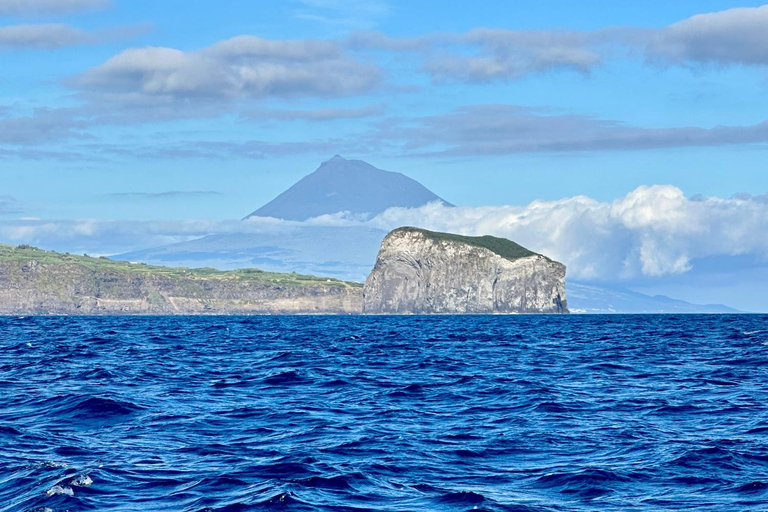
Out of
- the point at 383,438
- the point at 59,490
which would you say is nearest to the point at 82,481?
the point at 59,490

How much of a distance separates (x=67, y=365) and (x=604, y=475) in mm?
41651

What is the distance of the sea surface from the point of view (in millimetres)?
21562

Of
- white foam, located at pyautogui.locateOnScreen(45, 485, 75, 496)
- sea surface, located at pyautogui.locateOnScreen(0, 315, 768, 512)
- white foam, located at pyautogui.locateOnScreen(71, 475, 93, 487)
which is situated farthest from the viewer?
white foam, located at pyautogui.locateOnScreen(71, 475, 93, 487)

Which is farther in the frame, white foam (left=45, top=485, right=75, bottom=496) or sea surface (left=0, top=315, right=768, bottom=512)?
sea surface (left=0, top=315, right=768, bottom=512)

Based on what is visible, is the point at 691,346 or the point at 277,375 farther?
the point at 691,346

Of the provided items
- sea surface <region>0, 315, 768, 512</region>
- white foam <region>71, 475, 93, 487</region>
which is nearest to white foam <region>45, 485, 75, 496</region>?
sea surface <region>0, 315, 768, 512</region>

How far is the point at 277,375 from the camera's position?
4984cm

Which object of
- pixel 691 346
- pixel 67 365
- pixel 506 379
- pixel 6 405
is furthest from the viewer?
pixel 691 346

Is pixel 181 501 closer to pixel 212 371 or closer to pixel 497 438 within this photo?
pixel 497 438

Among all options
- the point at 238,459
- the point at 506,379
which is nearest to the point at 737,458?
the point at 238,459

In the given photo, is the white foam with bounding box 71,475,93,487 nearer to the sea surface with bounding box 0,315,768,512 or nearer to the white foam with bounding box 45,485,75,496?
the sea surface with bounding box 0,315,768,512

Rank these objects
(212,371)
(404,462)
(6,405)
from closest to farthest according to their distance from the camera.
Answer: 1. (404,462)
2. (6,405)
3. (212,371)

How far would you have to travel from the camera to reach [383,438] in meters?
29.3

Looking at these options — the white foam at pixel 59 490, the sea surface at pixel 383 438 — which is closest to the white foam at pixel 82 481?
the sea surface at pixel 383 438
